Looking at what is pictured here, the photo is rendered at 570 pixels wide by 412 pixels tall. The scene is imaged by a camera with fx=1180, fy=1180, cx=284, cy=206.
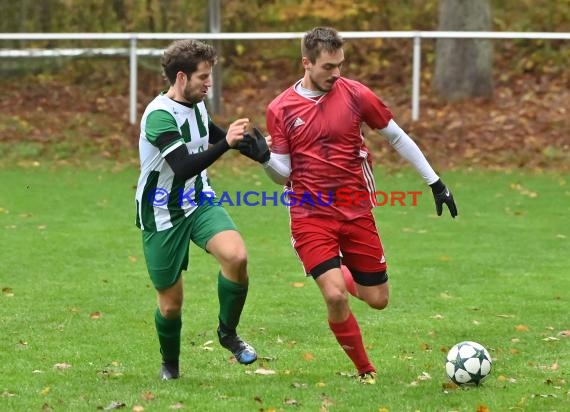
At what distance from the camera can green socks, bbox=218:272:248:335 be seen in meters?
6.76

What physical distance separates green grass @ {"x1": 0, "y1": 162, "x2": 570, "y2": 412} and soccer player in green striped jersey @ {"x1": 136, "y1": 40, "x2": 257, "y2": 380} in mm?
441

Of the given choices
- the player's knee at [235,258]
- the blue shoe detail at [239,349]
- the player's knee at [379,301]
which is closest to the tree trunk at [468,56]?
the player's knee at [379,301]

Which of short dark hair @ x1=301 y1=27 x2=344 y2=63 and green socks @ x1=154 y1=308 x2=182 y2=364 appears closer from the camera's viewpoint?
short dark hair @ x1=301 y1=27 x2=344 y2=63

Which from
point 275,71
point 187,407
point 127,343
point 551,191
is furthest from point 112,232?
point 275,71

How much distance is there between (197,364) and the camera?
739 cm

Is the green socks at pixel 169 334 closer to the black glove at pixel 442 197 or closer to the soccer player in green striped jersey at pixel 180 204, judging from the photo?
the soccer player in green striped jersey at pixel 180 204

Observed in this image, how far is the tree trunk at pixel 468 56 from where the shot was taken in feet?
63.3

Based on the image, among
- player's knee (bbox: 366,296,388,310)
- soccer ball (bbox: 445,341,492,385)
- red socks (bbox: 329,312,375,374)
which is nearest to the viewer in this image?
soccer ball (bbox: 445,341,492,385)

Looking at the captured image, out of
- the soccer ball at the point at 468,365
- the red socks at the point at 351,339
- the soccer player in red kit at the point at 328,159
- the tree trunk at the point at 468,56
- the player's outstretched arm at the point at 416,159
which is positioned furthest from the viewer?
the tree trunk at the point at 468,56

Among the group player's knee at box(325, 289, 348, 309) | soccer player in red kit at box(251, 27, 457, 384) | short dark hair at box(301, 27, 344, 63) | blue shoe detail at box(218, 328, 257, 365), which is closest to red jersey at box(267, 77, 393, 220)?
soccer player in red kit at box(251, 27, 457, 384)

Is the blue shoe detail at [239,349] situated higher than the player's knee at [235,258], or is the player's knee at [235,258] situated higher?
the player's knee at [235,258]

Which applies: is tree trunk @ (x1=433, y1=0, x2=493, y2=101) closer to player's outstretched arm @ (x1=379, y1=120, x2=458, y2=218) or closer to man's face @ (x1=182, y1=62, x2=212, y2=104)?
player's outstretched arm @ (x1=379, y1=120, x2=458, y2=218)

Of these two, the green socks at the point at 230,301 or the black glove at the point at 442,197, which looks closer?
the green socks at the point at 230,301

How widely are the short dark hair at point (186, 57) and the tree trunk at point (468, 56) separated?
13073 mm
